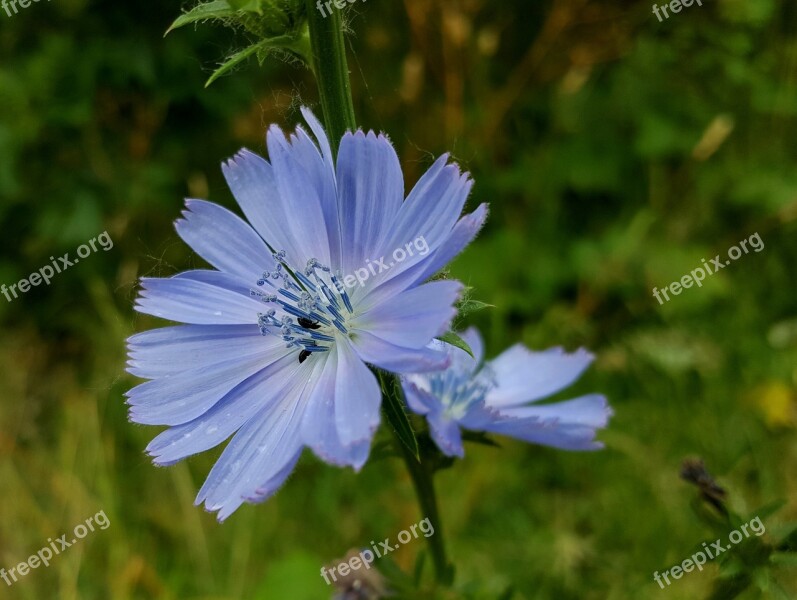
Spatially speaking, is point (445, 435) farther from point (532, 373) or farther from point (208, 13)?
point (208, 13)

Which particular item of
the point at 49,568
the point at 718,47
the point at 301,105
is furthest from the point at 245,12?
the point at 718,47

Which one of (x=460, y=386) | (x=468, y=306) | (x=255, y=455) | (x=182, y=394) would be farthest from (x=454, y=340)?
(x=460, y=386)

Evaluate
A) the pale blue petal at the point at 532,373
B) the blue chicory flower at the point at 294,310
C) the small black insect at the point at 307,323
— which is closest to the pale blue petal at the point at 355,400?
the blue chicory flower at the point at 294,310

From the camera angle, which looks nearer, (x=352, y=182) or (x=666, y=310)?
(x=352, y=182)

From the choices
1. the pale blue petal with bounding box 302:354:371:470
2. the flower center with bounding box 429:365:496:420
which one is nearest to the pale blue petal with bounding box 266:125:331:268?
the pale blue petal with bounding box 302:354:371:470

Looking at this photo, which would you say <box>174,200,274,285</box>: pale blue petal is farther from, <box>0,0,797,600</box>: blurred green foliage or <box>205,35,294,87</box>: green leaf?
<box>0,0,797,600</box>: blurred green foliage

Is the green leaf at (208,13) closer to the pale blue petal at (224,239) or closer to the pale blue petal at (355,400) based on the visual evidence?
the pale blue petal at (224,239)

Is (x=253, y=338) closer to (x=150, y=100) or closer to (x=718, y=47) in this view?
(x=150, y=100)
